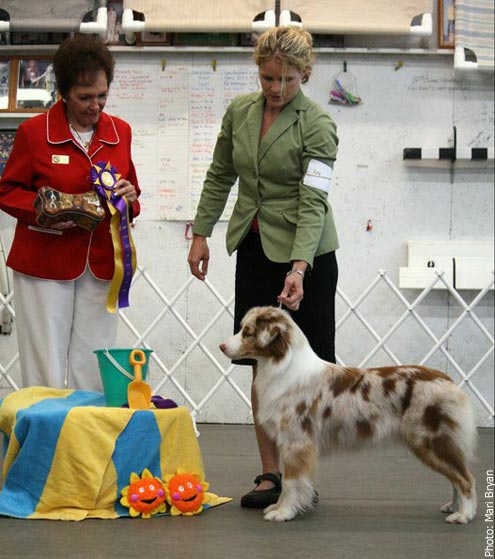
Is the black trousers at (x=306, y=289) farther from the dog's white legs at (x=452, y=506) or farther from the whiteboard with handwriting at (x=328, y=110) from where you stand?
the whiteboard with handwriting at (x=328, y=110)

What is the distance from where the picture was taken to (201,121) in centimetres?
531

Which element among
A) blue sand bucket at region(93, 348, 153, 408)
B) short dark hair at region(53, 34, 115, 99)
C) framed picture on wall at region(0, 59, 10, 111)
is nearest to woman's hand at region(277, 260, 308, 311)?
blue sand bucket at region(93, 348, 153, 408)

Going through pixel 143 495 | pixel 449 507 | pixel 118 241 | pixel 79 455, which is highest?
pixel 118 241

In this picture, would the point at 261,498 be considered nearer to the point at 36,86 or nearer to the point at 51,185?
the point at 51,185

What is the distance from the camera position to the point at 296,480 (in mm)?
2641

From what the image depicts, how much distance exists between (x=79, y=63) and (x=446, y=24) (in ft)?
9.73

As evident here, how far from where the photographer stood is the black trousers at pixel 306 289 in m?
2.90

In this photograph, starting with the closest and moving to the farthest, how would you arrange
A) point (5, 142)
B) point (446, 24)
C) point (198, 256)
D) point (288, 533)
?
1. point (288, 533)
2. point (198, 256)
3. point (446, 24)
4. point (5, 142)

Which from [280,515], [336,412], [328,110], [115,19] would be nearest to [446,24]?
[328,110]

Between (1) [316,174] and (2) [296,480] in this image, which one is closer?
(2) [296,480]

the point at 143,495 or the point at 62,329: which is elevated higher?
the point at 62,329

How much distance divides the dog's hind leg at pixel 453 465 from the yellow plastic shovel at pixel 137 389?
0.79 m

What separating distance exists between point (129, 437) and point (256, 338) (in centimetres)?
46

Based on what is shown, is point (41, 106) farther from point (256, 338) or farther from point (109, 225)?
point (256, 338)
